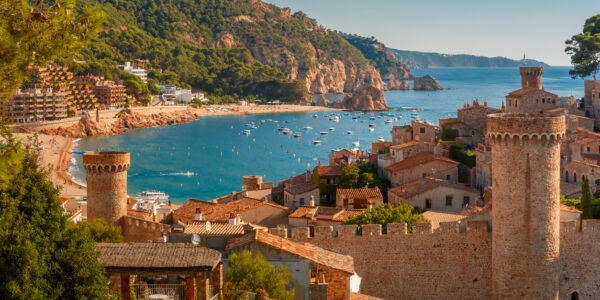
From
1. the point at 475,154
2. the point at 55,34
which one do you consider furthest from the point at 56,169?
the point at 55,34

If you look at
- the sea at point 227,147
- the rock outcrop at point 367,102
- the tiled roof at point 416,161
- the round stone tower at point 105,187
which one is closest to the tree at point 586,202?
the tiled roof at point 416,161

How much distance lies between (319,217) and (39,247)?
15675 millimetres

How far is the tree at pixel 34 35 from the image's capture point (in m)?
8.79

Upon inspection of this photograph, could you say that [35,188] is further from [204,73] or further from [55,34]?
[204,73]

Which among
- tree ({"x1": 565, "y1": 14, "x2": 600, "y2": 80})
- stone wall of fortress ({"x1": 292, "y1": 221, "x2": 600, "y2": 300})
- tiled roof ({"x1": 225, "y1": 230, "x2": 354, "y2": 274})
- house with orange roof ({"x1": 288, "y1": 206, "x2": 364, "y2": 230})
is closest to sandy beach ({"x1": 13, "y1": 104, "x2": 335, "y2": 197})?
tiled roof ({"x1": 225, "y1": 230, "x2": 354, "y2": 274})

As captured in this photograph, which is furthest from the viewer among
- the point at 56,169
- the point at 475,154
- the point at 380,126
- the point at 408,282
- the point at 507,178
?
the point at 380,126

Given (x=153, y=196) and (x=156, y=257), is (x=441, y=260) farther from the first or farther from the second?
(x=153, y=196)

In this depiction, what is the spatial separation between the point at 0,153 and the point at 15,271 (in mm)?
1459

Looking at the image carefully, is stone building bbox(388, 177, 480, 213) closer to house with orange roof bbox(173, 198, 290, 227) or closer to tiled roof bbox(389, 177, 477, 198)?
tiled roof bbox(389, 177, 477, 198)

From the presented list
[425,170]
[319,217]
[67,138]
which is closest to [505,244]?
[319,217]

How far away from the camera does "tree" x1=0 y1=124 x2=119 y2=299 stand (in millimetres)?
8242

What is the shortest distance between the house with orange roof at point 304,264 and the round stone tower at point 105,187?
7.57 m

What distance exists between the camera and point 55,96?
314 feet

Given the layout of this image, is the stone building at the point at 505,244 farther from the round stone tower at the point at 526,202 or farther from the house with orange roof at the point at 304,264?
the house with orange roof at the point at 304,264
